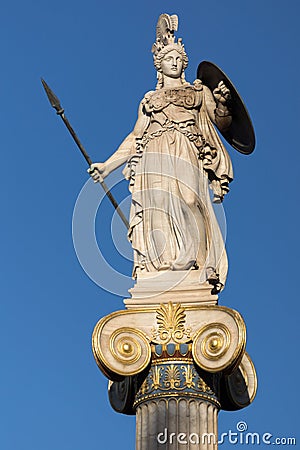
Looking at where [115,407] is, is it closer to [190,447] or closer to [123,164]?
[190,447]

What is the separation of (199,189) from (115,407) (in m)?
4.71

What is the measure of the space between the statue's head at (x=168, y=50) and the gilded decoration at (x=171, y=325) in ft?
18.7

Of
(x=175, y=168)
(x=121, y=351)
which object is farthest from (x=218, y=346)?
(x=175, y=168)

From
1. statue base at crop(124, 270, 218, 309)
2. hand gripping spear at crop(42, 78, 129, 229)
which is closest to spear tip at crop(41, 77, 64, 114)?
hand gripping spear at crop(42, 78, 129, 229)

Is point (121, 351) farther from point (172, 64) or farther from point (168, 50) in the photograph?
point (168, 50)

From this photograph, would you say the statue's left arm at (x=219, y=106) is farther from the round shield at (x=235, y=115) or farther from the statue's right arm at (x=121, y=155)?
the statue's right arm at (x=121, y=155)

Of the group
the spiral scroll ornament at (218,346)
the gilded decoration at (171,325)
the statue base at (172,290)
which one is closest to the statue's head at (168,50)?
the statue base at (172,290)

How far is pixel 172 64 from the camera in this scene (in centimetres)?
2767

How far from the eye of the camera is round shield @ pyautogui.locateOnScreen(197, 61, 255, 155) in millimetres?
27031

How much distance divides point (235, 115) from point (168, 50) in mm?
2047

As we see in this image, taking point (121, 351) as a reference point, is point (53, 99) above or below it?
above

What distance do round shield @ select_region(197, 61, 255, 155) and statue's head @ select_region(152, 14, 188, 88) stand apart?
479mm

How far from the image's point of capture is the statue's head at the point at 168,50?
2770cm

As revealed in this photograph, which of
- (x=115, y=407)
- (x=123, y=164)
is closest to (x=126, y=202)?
(x=123, y=164)
